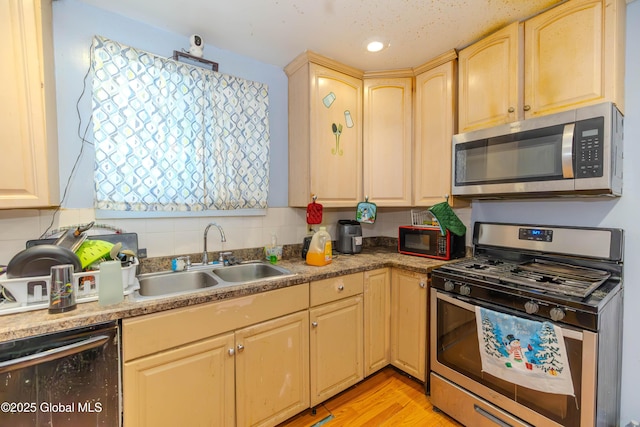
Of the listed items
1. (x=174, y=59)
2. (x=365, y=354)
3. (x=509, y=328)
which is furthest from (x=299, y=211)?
(x=509, y=328)

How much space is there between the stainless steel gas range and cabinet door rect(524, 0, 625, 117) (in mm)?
743

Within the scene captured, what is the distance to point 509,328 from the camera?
134 cm

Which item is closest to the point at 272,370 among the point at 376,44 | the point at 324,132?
the point at 324,132

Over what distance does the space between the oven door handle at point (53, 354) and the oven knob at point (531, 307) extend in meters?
1.82

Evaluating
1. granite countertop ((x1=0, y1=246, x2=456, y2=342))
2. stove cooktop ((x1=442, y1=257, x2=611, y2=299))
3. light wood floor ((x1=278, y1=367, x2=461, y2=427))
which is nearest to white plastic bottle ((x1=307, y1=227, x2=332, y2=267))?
granite countertop ((x1=0, y1=246, x2=456, y2=342))

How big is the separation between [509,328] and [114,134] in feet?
7.62

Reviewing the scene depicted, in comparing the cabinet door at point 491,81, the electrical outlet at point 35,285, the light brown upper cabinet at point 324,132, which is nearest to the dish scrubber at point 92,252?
the electrical outlet at point 35,285

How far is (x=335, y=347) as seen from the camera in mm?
1787

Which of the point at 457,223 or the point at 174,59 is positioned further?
the point at 457,223

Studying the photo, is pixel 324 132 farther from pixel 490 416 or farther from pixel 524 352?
pixel 490 416

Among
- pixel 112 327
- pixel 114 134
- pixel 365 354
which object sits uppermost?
pixel 114 134

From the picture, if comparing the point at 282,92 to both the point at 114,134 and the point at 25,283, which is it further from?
the point at 25,283

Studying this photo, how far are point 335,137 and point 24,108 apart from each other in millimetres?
1719

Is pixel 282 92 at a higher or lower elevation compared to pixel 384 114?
higher
